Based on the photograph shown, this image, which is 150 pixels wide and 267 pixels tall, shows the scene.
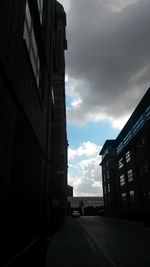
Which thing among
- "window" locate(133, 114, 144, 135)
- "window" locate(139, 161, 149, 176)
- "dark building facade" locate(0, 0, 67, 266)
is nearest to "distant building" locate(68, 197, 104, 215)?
"window" locate(139, 161, 149, 176)

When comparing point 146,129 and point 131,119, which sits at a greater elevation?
point 131,119

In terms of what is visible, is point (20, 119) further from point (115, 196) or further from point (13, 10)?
point (115, 196)

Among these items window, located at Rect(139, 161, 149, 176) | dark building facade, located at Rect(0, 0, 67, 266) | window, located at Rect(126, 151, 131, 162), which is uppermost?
window, located at Rect(126, 151, 131, 162)

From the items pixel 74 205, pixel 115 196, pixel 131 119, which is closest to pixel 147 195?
pixel 131 119

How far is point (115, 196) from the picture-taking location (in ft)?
202

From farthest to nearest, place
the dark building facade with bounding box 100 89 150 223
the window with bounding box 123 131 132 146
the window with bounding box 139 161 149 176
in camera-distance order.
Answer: the window with bounding box 123 131 132 146
the window with bounding box 139 161 149 176
the dark building facade with bounding box 100 89 150 223

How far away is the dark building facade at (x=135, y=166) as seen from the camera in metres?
37.2

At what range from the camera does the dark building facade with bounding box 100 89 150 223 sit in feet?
122

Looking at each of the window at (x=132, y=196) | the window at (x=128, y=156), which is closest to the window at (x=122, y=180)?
the window at (x=128, y=156)

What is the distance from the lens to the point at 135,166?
142 feet

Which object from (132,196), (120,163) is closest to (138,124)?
(132,196)

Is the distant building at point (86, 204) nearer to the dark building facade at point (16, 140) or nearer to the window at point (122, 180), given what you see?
the window at point (122, 180)

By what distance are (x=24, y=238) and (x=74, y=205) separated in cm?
9458

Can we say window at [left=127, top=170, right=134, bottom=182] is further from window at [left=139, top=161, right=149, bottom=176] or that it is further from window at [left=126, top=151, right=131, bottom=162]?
window at [left=139, top=161, right=149, bottom=176]
